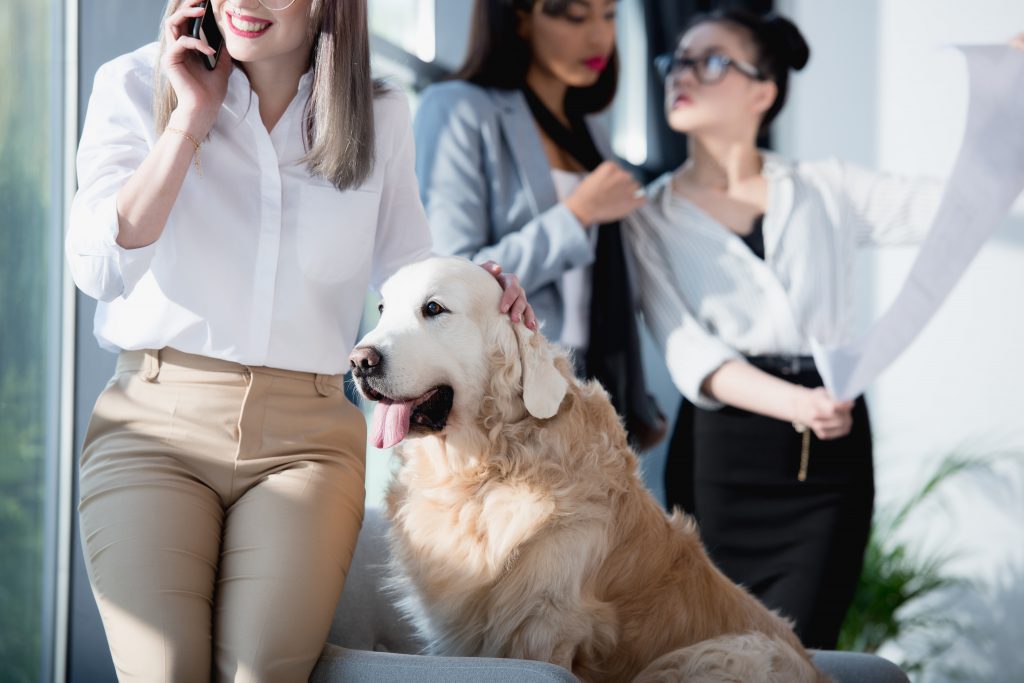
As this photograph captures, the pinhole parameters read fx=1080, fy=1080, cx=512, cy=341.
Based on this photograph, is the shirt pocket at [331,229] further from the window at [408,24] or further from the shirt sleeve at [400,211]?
the window at [408,24]

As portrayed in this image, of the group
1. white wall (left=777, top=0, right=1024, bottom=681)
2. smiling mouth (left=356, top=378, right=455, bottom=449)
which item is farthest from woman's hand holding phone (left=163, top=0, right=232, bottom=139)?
white wall (left=777, top=0, right=1024, bottom=681)

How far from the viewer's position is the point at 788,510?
2551 mm

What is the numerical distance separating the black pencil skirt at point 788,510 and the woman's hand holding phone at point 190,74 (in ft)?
4.81

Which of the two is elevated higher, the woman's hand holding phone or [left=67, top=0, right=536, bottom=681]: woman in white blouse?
the woman's hand holding phone

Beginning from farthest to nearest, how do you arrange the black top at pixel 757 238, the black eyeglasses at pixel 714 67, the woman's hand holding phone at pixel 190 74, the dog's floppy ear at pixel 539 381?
Answer: the black eyeglasses at pixel 714 67 → the black top at pixel 757 238 → the dog's floppy ear at pixel 539 381 → the woman's hand holding phone at pixel 190 74

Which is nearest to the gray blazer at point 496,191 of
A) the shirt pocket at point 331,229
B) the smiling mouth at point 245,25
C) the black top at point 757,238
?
the black top at point 757,238

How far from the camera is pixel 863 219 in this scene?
2.67 metres

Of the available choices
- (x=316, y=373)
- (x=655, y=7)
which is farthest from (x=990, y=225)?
(x=655, y=7)

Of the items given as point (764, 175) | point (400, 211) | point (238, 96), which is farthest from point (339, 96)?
point (764, 175)

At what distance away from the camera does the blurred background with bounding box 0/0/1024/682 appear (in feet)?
7.12

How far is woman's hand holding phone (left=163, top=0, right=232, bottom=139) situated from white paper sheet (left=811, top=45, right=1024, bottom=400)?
1386mm

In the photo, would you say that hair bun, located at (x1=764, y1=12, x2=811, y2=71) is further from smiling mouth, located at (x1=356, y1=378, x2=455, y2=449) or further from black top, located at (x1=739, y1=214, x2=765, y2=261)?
smiling mouth, located at (x1=356, y1=378, x2=455, y2=449)

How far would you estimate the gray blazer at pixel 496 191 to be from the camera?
7.80 feet

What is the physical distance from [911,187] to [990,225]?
594mm
